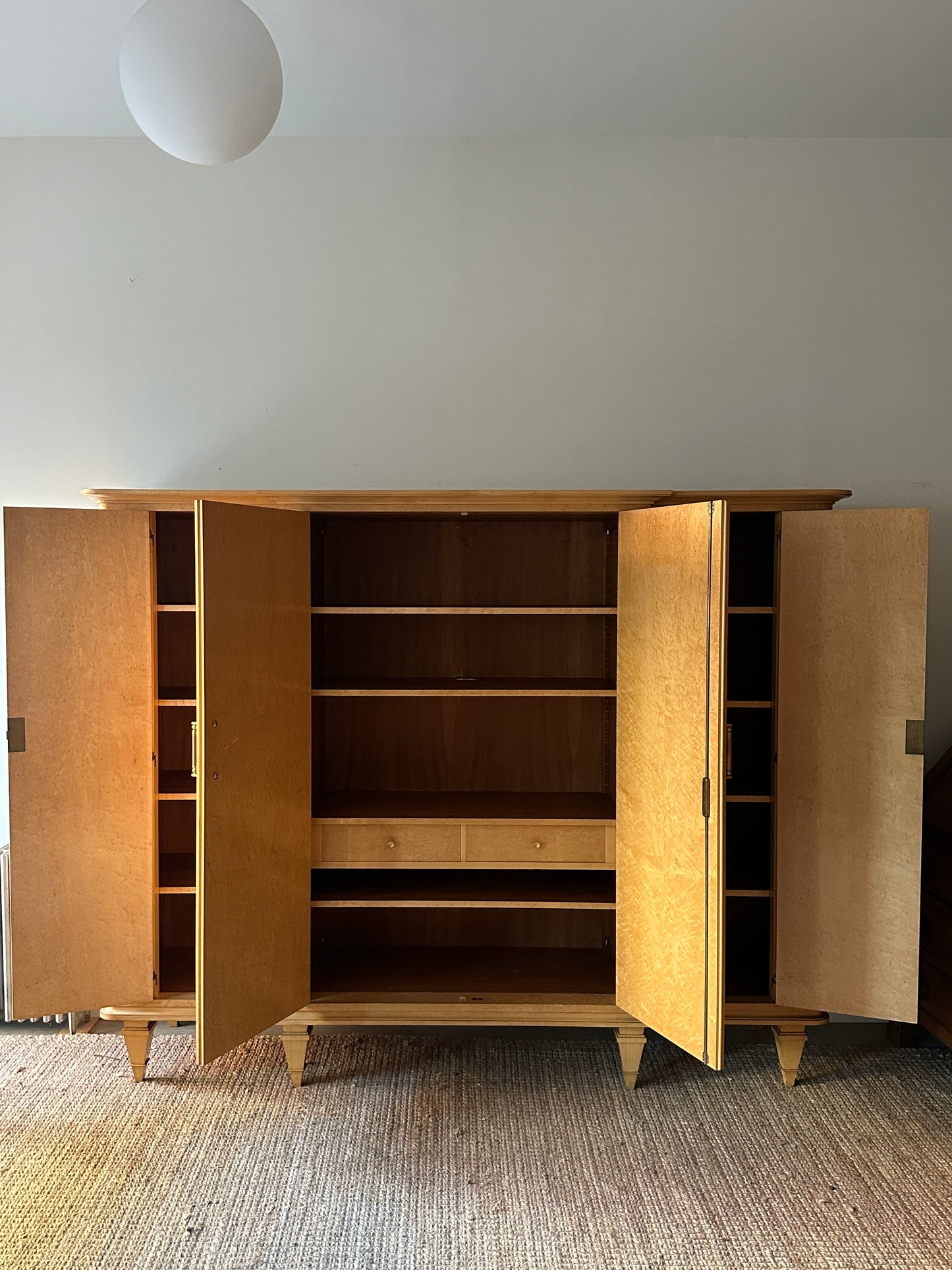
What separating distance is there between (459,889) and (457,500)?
4.05ft

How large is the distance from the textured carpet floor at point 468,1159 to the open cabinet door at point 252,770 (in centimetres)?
36

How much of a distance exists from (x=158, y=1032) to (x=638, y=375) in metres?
2.78

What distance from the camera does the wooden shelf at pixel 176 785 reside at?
2.69m

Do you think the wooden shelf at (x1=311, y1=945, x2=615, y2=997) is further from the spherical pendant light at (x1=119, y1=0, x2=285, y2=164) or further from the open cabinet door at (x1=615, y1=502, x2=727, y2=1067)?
the spherical pendant light at (x1=119, y1=0, x2=285, y2=164)

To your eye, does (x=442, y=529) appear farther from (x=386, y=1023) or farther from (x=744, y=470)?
(x=386, y=1023)

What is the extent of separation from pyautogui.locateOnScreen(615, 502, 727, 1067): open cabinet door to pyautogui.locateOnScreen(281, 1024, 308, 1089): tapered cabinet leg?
3.15 feet

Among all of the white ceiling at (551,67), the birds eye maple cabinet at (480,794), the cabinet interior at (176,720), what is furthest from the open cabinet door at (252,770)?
the white ceiling at (551,67)

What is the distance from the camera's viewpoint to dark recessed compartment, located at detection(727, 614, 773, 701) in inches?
117

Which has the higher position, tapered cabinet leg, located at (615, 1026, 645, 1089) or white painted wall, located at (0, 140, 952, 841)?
white painted wall, located at (0, 140, 952, 841)

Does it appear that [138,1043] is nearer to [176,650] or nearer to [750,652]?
[176,650]

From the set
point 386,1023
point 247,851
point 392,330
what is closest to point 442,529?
point 392,330

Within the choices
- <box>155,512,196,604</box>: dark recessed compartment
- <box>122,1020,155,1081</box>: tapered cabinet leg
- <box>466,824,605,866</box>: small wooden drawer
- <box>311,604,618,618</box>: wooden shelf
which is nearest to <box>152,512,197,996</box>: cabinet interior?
<box>155,512,196,604</box>: dark recessed compartment

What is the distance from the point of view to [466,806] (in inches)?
113

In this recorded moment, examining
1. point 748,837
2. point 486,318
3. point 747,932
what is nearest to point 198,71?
point 486,318
